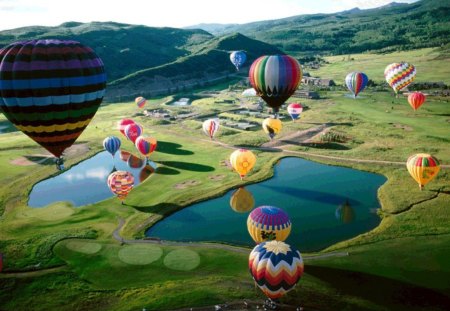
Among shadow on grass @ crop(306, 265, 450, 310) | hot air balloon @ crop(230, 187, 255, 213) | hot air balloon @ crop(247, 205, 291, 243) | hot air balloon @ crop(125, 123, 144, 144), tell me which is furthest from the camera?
hot air balloon @ crop(125, 123, 144, 144)

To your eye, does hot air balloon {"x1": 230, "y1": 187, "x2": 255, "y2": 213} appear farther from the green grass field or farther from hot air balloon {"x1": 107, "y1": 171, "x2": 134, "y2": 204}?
hot air balloon {"x1": 107, "y1": 171, "x2": 134, "y2": 204}

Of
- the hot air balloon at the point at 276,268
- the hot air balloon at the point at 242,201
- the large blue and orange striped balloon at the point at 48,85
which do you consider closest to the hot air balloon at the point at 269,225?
the hot air balloon at the point at 276,268

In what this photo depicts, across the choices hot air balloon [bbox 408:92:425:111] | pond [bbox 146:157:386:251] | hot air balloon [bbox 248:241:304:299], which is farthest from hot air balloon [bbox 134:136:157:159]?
hot air balloon [bbox 408:92:425:111]

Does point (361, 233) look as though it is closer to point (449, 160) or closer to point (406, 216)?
point (406, 216)

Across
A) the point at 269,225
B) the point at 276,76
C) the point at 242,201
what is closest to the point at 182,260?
the point at 269,225

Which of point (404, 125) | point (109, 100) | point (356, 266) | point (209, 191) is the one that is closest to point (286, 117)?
point (404, 125)

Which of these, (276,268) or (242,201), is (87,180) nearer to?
(242,201)
